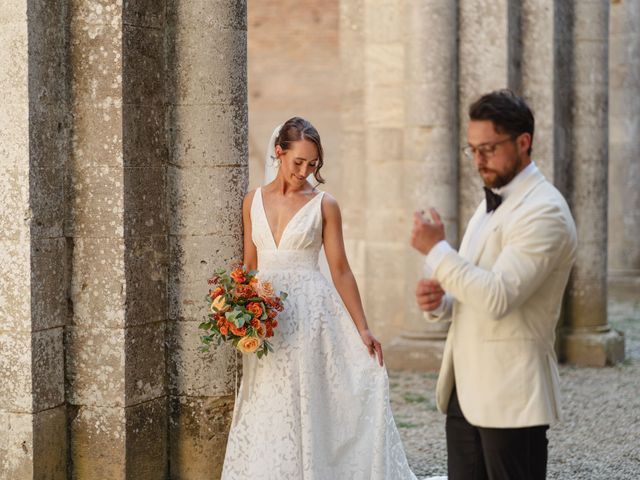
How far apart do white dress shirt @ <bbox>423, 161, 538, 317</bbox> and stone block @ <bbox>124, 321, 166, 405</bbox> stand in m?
1.86

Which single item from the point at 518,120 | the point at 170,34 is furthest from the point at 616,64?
the point at 518,120

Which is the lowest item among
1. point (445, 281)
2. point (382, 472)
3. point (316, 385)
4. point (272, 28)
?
point (382, 472)

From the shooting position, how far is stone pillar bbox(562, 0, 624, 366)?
995cm

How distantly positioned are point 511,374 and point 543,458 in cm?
30

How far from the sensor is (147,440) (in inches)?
201

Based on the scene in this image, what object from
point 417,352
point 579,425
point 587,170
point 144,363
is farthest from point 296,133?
point 587,170

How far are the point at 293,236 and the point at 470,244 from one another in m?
1.63

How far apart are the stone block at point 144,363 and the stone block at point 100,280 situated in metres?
0.11

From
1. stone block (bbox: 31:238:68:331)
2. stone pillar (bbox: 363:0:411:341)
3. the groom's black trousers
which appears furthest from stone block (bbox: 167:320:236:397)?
stone pillar (bbox: 363:0:411:341)

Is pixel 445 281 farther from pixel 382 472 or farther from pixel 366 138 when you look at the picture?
pixel 366 138

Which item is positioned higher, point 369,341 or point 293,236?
point 293,236

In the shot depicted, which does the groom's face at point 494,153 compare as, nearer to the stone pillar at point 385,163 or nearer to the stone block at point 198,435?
the stone block at point 198,435

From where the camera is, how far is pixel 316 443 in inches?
197

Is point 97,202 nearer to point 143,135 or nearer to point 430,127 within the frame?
point 143,135
